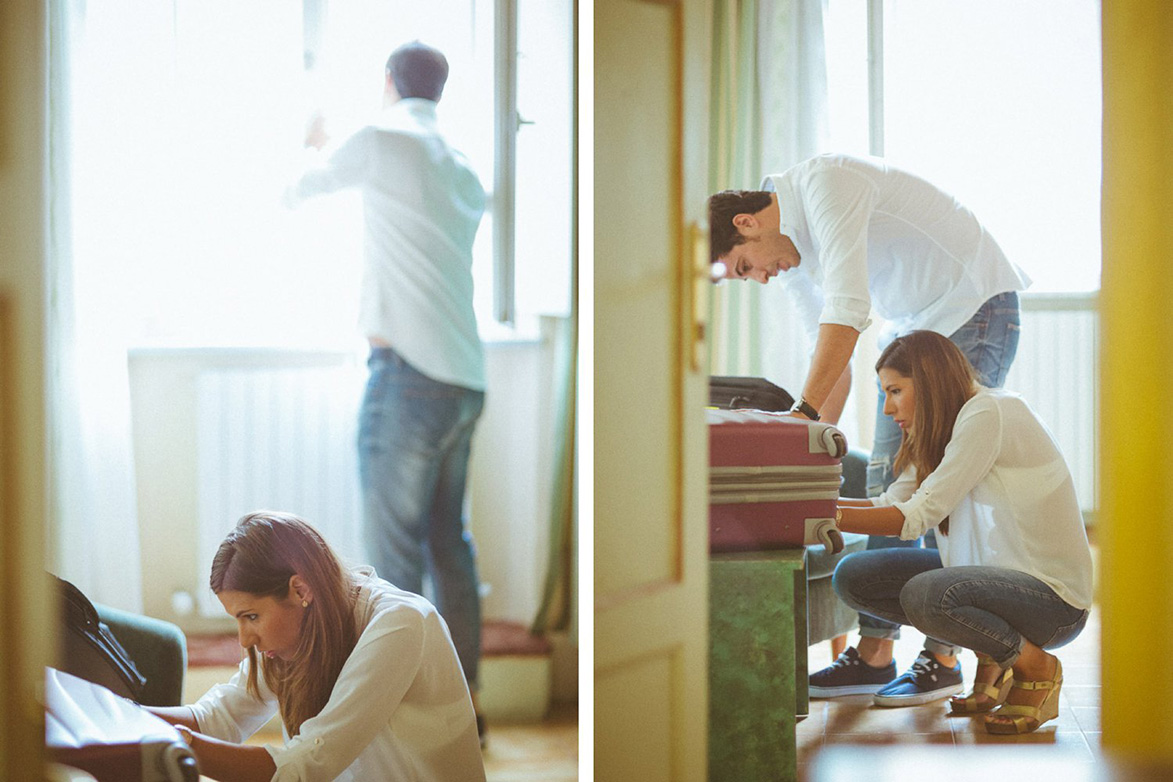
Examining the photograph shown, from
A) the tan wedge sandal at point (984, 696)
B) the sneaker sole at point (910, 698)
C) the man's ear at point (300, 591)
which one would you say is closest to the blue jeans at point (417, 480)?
the man's ear at point (300, 591)

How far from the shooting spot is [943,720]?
1528mm

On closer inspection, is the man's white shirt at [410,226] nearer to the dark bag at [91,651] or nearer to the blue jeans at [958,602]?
the dark bag at [91,651]

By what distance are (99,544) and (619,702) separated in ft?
2.73

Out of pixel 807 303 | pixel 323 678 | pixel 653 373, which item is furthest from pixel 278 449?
pixel 807 303

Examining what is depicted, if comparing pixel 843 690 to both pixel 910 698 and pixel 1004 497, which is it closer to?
pixel 910 698

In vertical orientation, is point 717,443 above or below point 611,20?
below

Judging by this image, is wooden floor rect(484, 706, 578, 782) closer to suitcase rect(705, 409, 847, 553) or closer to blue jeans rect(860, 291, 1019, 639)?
suitcase rect(705, 409, 847, 553)

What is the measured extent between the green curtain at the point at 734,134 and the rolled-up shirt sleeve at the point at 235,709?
844 mm

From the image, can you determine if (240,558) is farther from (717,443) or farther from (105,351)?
(717,443)

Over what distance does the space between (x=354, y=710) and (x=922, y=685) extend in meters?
0.86

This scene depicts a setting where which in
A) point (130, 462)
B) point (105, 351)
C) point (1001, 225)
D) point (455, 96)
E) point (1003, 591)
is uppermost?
point (455, 96)

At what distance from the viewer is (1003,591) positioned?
4.87ft

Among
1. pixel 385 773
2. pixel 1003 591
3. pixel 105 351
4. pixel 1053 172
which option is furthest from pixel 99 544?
pixel 1053 172

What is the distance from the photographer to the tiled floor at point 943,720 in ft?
4.97
